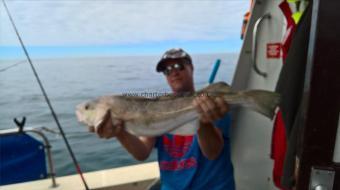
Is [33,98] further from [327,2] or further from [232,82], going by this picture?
[327,2]

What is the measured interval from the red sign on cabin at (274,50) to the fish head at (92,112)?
138 centimetres

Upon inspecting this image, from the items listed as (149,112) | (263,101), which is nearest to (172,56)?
(149,112)

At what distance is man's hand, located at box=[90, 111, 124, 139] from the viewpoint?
1977 mm

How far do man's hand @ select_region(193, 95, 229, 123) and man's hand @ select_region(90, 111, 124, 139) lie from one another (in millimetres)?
469

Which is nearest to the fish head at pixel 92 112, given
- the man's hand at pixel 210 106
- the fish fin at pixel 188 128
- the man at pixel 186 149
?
the man at pixel 186 149

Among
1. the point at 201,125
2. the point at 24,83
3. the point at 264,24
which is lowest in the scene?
the point at 24,83

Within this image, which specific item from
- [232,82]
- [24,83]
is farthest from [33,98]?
[232,82]

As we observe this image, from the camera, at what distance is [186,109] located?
1952 mm

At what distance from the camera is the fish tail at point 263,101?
1608 mm

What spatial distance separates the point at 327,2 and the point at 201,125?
1.20 m

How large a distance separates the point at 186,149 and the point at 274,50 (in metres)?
1.02

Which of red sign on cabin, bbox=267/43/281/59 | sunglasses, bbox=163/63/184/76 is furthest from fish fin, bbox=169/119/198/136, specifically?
red sign on cabin, bbox=267/43/281/59

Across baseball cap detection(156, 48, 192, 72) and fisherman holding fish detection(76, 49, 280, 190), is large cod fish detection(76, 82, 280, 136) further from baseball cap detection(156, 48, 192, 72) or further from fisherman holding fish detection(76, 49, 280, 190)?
baseball cap detection(156, 48, 192, 72)

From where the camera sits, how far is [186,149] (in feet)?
7.79
